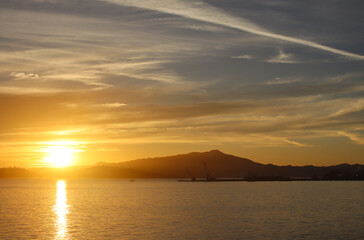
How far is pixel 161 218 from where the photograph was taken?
88375 mm

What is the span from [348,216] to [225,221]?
26862mm

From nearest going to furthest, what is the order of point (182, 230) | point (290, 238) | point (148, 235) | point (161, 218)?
point (290, 238), point (148, 235), point (182, 230), point (161, 218)

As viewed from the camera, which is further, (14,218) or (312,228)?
(14,218)

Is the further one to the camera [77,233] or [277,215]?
[277,215]

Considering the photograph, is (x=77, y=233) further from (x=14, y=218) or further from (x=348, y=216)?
(x=348, y=216)

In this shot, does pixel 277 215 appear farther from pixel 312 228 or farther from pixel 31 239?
pixel 31 239

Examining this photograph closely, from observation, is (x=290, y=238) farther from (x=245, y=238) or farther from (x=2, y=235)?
(x=2, y=235)

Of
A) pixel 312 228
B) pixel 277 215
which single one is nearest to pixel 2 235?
pixel 312 228

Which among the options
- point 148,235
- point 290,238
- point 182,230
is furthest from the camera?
point 182,230

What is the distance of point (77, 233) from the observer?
67.2 meters

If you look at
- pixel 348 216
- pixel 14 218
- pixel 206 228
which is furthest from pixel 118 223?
pixel 348 216

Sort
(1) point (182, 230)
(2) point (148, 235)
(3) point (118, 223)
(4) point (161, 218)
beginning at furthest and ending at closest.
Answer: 1. (4) point (161, 218)
2. (3) point (118, 223)
3. (1) point (182, 230)
4. (2) point (148, 235)

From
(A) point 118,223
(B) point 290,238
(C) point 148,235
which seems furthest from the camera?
(A) point 118,223

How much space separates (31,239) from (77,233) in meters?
7.72
